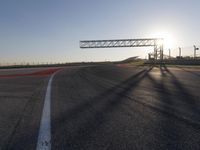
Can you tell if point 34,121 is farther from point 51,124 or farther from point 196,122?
point 196,122

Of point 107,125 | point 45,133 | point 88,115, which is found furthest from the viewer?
point 88,115

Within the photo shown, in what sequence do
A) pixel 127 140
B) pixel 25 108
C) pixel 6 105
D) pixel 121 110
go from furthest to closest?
pixel 6 105 < pixel 25 108 < pixel 121 110 < pixel 127 140

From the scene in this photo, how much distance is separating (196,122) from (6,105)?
17.1 ft

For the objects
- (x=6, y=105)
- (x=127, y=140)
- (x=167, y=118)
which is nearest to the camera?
(x=127, y=140)

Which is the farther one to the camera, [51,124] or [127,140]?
[51,124]

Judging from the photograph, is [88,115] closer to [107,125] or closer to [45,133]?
[107,125]

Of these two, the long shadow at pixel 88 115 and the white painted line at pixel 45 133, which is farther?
the long shadow at pixel 88 115

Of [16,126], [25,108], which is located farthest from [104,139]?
[25,108]

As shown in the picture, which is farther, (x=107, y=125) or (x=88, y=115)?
(x=88, y=115)

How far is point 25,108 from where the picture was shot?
7.77 metres

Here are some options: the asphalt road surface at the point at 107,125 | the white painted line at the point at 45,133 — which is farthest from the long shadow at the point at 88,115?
the white painted line at the point at 45,133

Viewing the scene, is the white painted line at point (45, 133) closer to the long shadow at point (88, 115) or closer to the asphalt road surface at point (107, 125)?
the asphalt road surface at point (107, 125)

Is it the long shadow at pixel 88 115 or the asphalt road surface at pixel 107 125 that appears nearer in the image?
the asphalt road surface at pixel 107 125

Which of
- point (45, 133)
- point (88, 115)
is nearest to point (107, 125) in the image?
point (88, 115)
